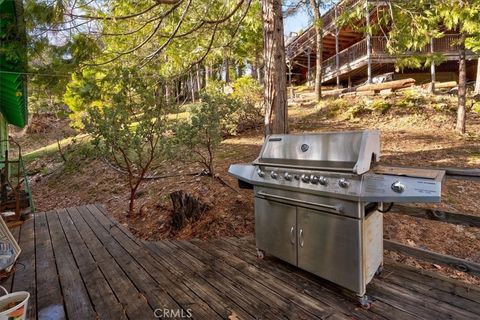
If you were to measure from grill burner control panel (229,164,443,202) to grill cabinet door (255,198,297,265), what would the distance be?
21 centimetres

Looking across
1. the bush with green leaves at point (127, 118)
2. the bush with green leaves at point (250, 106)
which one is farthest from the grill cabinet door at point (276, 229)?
the bush with green leaves at point (250, 106)

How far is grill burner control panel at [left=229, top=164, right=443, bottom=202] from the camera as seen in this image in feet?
5.54

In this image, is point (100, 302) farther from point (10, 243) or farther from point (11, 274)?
point (10, 243)

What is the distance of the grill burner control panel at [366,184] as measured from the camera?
5.54ft

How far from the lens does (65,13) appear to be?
3764mm

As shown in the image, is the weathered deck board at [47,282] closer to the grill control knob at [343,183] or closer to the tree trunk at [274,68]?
the grill control knob at [343,183]

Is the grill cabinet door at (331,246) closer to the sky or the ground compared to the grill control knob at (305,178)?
closer to the ground

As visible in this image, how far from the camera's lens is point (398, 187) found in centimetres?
176

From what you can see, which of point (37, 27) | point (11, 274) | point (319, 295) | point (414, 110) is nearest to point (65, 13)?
point (37, 27)

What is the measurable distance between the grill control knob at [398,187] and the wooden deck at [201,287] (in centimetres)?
87

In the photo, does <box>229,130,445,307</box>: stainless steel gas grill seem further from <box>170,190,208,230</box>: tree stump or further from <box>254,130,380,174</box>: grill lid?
<box>170,190,208,230</box>: tree stump

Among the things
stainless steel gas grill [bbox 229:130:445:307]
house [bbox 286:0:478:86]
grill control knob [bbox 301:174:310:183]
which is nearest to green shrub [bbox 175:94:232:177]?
stainless steel gas grill [bbox 229:130:445:307]

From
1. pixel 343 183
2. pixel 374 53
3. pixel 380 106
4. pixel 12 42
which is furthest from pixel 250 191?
pixel 374 53

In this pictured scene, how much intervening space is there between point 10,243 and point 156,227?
1541mm
